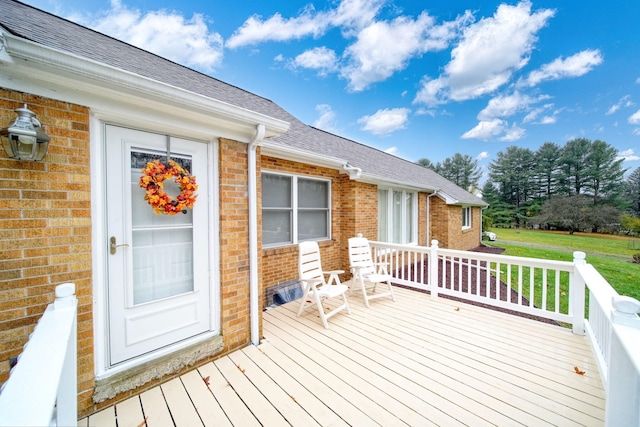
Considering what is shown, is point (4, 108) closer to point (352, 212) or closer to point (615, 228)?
point (352, 212)

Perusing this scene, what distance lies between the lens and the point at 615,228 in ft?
72.9

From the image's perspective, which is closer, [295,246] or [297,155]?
[297,155]

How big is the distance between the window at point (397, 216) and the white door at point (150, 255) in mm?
5728

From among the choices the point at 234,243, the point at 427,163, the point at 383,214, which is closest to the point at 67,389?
the point at 234,243

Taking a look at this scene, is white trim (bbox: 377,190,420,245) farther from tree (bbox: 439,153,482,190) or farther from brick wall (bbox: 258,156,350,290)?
tree (bbox: 439,153,482,190)

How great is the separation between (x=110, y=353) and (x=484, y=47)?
1660 cm

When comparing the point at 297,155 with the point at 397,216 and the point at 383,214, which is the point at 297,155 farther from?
the point at 397,216

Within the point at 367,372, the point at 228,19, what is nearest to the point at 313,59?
the point at 228,19

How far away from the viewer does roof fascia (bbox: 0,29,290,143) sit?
1.69m

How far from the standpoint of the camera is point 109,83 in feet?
6.70

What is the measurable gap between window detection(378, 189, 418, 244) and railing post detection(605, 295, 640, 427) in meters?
5.89

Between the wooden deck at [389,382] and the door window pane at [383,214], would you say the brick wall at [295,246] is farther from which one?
the door window pane at [383,214]

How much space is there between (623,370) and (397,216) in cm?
688

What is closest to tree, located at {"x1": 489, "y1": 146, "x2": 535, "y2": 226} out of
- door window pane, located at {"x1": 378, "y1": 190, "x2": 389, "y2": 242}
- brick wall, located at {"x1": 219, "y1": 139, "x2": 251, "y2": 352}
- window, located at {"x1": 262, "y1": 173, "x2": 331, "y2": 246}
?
door window pane, located at {"x1": 378, "y1": 190, "x2": 389, "y2": 242}
